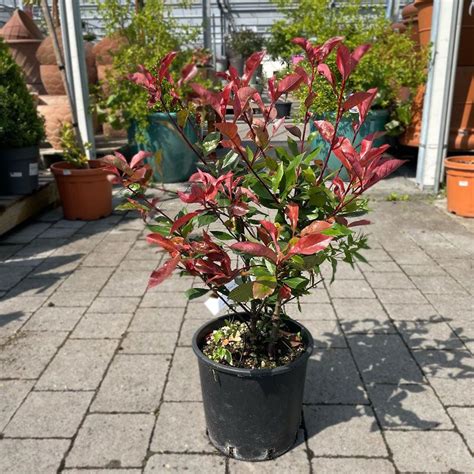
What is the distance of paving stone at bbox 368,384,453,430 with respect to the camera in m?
2.04

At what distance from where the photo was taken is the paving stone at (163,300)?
309 centimetres

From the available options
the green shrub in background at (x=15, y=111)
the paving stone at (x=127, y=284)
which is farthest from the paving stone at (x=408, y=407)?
the green shrub in background at (x=15, y=111)

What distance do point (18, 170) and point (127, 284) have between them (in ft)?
6.56

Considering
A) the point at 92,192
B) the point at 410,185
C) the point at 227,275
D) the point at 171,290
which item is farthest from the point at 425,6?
the point at 227,275

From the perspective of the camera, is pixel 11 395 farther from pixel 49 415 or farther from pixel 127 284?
pixel 127 284

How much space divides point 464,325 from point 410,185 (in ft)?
11.4

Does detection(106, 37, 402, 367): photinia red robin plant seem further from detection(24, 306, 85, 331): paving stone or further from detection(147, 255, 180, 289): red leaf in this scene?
detection(24, 306, 85, 331): paving stone

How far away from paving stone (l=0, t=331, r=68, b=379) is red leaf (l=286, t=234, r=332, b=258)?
5.35 ft

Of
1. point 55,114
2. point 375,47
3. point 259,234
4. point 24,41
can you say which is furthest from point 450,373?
point 24,41

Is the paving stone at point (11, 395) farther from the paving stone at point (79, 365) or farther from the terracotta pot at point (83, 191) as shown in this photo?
the terracotta pot at point (83, 191)

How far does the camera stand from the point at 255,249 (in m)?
1.40

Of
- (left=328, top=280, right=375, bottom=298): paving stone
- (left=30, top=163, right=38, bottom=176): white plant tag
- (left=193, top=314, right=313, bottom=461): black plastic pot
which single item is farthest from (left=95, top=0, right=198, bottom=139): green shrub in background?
(left=193, top=314, right=313, bottom=461): black plastic pot

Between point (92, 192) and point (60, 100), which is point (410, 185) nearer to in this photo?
point (92, 192)

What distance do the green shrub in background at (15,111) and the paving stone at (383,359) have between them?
339cm
